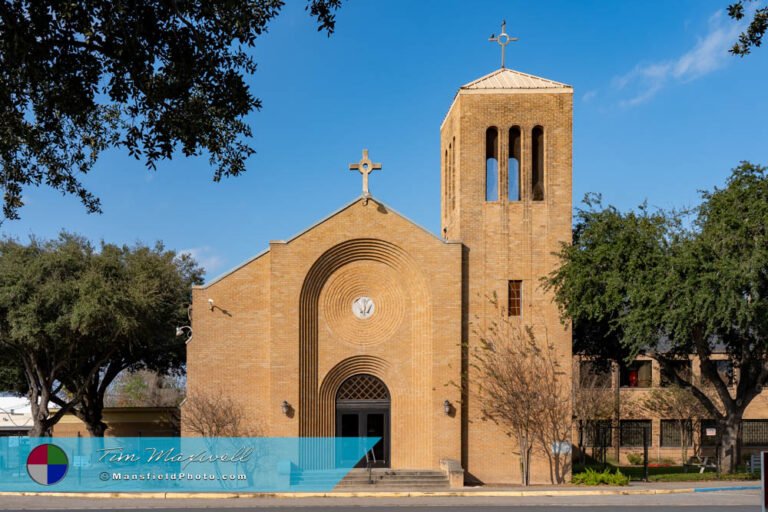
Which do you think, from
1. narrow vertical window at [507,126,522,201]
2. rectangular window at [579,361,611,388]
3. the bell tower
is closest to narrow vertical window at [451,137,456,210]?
the bell tower

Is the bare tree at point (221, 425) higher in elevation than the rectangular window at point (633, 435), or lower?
higher

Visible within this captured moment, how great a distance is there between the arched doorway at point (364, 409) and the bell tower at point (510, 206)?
2.90 metres

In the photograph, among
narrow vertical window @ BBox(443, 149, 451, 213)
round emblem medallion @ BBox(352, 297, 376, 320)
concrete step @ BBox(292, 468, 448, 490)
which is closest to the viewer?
concrete step @ BBox(292, 468, 448, 490)

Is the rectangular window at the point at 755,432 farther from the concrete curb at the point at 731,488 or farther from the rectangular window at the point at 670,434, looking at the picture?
the concrete curb at the point at 731,488

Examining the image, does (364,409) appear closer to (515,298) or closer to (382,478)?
(382,478)

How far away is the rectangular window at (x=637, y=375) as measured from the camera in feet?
176

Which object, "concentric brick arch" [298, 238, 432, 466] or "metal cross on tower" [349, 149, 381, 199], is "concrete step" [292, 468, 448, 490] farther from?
"metal cross on tower" [349, 149, 381, 199]

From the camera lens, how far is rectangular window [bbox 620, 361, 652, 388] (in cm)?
5350

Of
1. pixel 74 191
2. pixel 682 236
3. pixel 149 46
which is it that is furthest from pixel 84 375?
pixel 149 46

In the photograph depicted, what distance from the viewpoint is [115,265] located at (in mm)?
37156

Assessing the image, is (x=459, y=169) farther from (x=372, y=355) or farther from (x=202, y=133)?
(x=202, y=133)

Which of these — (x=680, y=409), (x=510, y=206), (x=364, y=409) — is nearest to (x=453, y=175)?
(x=510, y=206)
